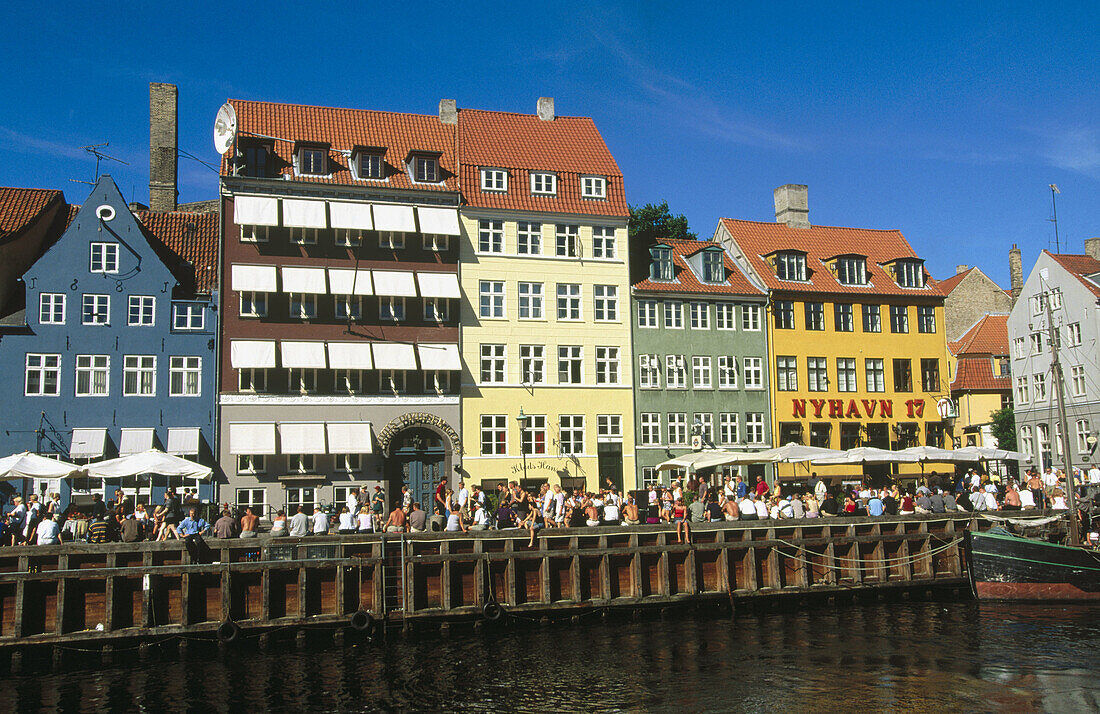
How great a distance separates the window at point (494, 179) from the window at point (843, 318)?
19340 millimetres

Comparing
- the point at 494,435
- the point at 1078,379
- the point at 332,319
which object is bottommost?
the point at 494,435

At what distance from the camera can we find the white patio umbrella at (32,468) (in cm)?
3231

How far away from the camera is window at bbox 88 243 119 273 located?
43.3 m

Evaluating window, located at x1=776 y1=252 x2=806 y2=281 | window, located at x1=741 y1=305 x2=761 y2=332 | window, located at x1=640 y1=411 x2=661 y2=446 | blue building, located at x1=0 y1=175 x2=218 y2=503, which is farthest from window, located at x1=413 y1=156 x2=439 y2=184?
window, located at x1=776 y1=252 x2=806 y2=281

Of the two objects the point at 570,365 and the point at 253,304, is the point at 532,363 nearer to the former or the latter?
the point at 570,365

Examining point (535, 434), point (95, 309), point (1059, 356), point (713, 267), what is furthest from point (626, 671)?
point (1059, 356)

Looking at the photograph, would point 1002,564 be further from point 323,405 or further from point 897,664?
point 323,405

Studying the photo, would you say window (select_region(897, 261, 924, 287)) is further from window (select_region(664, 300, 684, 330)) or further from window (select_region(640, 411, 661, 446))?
window (select_region(640, 411, 661, 446))

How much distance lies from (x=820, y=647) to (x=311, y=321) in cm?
2723

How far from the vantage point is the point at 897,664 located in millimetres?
23125

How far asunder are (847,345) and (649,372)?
12.0 meters

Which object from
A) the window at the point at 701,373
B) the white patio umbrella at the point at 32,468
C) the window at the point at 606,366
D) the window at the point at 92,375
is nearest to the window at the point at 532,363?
the window at the point at 606,366

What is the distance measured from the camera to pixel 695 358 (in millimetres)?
51656

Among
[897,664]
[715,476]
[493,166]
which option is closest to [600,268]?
[493,166]
